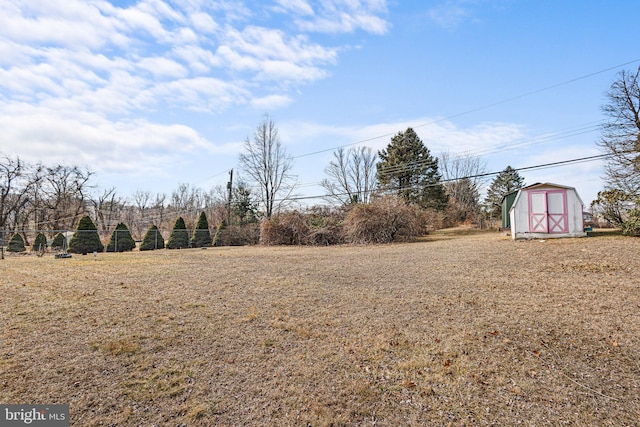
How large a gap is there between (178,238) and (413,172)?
19790 millimetres

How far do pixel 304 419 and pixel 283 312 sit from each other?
A: 261 centimetres

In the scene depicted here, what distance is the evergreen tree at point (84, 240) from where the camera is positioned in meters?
17.8

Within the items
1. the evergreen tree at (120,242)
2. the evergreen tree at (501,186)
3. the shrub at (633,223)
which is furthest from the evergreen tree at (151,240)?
the evergreen tree at (501,186)

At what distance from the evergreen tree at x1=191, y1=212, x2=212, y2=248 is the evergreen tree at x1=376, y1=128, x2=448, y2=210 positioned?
15.1m

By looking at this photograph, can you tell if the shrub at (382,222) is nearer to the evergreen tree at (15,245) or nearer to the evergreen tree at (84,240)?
the evergreen tree at (84,240)

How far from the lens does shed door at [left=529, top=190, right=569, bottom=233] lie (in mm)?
13148

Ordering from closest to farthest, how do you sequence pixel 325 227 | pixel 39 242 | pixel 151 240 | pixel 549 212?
1. pixel 549 212
2. pixel 325 227
3. pixel 39 242
4. pixel 151 240

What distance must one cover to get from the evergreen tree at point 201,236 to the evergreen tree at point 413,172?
15.1 m

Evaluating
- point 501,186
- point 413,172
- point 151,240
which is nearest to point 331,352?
point 151,240

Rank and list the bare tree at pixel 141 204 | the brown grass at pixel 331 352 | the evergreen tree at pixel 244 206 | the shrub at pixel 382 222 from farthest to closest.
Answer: the bare tree at pixel 141 204, the evergreen tree at pixel 244 206, the shrub at pixel 382 222, the brown grass at pixel 331 352

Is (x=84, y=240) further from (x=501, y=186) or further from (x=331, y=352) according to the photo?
(x=501, y=186)

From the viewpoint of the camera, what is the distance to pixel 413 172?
28375 millimetres

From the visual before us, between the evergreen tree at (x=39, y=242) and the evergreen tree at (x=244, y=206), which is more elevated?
the evergreen tree at (x=244, y=206)

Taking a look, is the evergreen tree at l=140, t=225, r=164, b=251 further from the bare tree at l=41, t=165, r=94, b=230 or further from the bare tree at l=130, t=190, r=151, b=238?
the bare tree at l=130, t=190, r=151, b=238
